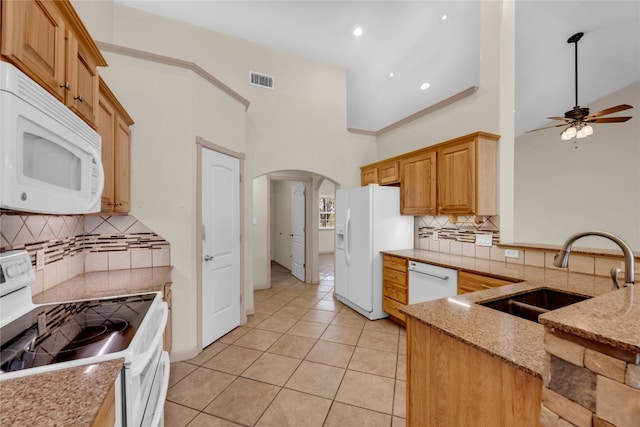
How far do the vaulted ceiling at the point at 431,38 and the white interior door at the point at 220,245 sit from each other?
1.93 m

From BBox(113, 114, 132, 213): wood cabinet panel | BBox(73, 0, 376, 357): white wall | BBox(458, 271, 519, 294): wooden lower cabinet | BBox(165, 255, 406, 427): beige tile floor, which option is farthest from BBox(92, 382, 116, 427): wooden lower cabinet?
BBox(458, 271, 519, 294): wooden lower cabinet

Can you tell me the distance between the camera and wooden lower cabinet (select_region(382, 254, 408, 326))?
3.16 metres

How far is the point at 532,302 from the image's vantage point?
1711 millimetres

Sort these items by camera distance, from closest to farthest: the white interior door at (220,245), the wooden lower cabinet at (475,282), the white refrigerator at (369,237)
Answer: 1. the wooden lower cabinet at (475,282)
2. the white interior door at (220,245)
3. the white refrigerator at (369,237)

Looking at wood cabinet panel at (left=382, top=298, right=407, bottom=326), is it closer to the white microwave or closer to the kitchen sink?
the kitchen sink

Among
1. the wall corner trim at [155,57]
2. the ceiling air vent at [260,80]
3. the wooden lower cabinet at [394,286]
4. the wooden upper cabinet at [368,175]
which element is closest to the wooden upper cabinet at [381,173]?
the wooden upper cabinet at [368,175]

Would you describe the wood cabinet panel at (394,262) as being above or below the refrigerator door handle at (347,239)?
below

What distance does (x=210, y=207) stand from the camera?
2.78 m

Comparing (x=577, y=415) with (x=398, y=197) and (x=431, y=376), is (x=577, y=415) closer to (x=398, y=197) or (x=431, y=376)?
(x=431, y=376)

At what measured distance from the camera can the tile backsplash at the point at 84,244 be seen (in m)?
1.61

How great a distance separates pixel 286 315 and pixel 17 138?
3.28 m

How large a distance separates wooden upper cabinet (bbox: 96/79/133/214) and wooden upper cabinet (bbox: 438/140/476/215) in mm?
3153

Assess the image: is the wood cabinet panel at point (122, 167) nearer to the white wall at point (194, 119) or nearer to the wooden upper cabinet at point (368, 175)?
the white wall at point (194, 119)

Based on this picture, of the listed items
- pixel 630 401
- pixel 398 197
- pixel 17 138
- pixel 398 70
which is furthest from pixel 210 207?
pixel 398 70
